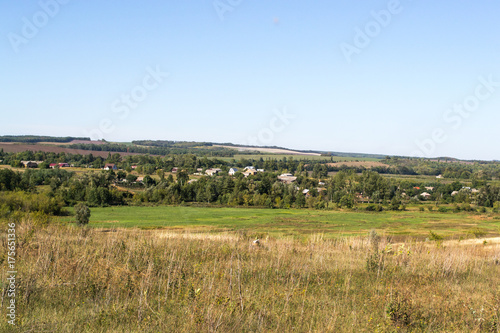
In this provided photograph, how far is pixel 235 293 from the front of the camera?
7.56 metres

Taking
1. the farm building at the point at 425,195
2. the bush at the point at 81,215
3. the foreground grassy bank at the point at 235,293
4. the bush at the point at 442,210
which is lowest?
the bush at the point at 442,210

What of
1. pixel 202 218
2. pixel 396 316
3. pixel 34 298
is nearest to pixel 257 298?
pixel 396 316

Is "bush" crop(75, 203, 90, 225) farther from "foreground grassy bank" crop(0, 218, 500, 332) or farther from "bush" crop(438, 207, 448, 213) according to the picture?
"bush" crop(438, 207, 448, 213)

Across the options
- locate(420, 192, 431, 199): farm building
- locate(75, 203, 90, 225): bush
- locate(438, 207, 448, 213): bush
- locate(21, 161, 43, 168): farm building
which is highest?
locate(21, 161, 43, 168): farm building

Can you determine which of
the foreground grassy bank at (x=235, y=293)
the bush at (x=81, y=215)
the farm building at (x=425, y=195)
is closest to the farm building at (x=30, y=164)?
the bush at (x=81, y=215)

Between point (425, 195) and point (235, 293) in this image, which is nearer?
point (235, 293)

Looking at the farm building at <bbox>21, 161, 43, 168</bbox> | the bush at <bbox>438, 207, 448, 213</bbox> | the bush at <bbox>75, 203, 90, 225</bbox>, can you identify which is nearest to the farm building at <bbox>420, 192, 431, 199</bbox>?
the bush at <bbox>438, 207, 448, 213</bbox>

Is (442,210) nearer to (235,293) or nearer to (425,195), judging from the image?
(425,195)

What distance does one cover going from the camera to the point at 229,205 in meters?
82.9

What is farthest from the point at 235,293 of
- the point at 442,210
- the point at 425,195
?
the point at 425,195

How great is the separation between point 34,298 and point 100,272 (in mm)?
1421

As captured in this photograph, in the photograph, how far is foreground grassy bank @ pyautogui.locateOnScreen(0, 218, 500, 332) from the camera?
5.96 m

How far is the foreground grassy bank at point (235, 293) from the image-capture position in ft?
19.5

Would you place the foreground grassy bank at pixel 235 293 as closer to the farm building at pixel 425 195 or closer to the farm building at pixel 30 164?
the farm building at pixel 30 164
